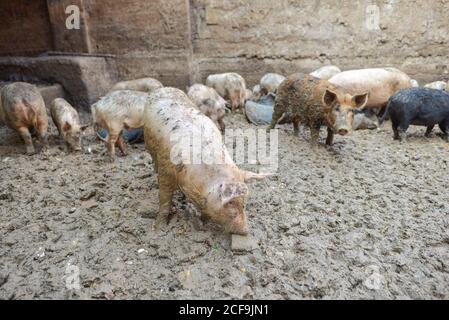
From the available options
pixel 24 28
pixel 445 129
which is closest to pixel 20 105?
pixel 24 28

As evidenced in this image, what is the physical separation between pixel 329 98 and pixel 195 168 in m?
1.96

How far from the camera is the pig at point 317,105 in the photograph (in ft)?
10.7

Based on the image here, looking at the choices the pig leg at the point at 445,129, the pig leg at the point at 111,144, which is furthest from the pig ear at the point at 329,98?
the pig leg at the point at 111,144

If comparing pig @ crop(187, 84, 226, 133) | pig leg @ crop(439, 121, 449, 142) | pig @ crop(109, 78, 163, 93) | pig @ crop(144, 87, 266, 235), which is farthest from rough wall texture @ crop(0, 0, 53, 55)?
pig leg @ crop(439, 121, 449, 142)

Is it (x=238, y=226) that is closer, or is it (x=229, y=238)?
(x=238, y=226)

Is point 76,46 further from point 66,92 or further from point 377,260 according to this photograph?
point 377,260

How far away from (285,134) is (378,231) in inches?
83.7

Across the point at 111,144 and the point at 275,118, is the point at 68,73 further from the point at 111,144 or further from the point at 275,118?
the point at 275,118

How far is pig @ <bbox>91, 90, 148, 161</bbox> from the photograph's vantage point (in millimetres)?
3387

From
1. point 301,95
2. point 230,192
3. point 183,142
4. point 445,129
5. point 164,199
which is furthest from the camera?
A: point 445,129

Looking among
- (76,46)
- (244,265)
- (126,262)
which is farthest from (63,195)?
(76,46)

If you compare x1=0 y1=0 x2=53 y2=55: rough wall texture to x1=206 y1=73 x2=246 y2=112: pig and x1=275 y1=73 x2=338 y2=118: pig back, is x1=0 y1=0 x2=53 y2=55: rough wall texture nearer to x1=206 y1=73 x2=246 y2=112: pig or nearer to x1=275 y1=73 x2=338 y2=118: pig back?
x1=206 y1=73 x2=246 y2=112: pig

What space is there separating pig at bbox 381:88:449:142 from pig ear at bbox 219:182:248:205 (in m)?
2.96

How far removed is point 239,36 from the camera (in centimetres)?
598
